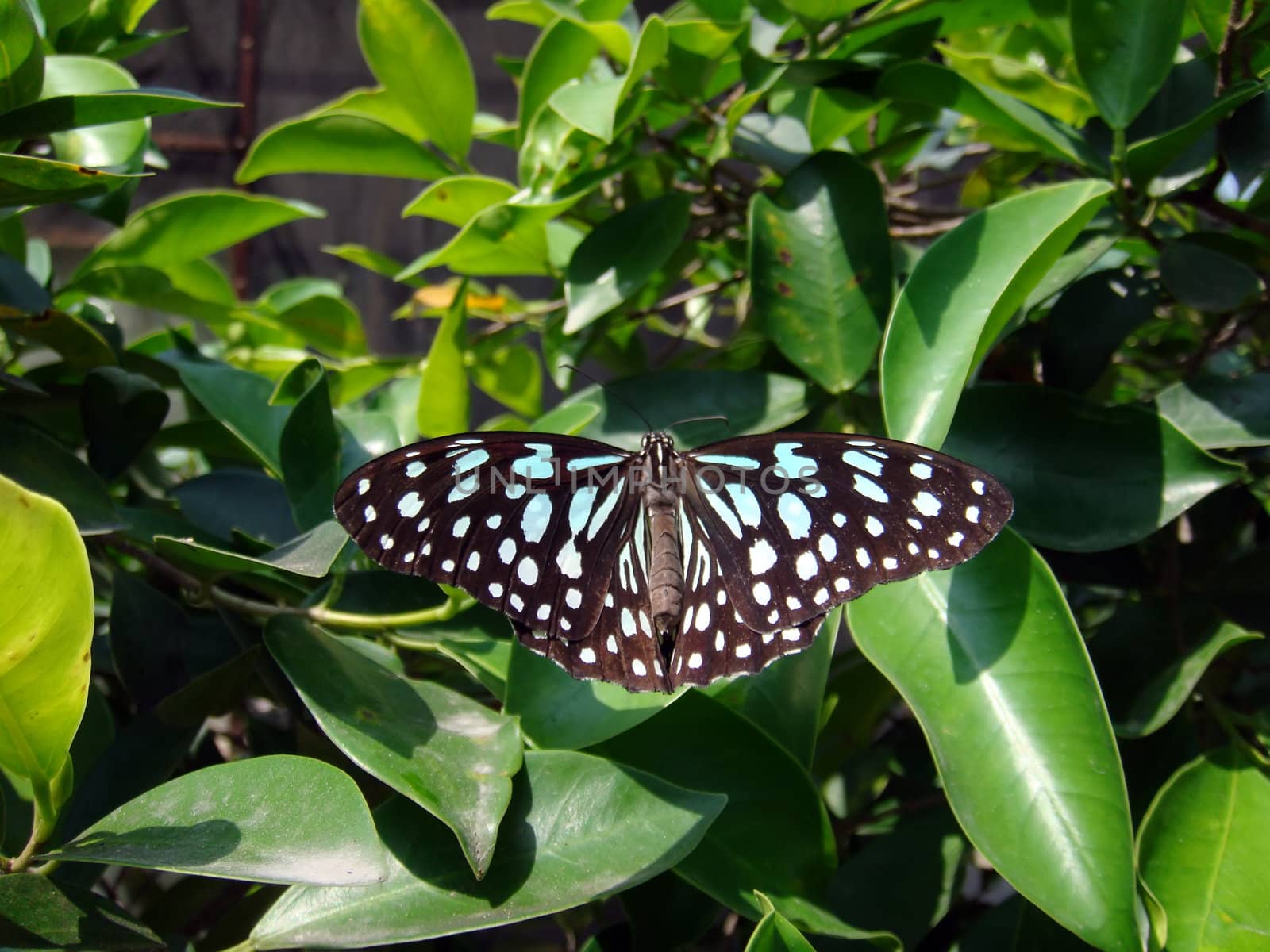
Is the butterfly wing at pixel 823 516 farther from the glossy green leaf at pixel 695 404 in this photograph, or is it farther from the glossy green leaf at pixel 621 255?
the glossy green leaf at pixel 621 255

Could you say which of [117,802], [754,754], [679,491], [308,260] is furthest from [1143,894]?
[308,260]

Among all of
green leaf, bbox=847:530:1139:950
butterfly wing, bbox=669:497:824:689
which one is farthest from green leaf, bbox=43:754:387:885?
green leaf, bbox=847:530:1139:950

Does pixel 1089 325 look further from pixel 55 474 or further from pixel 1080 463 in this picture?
pixel 55 474

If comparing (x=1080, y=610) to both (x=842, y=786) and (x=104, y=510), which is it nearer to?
(x=842, y=786)

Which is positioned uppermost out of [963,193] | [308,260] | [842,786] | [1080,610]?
[963,193]

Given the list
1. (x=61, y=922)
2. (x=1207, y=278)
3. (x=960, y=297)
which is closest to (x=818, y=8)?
(x=960, y=297)

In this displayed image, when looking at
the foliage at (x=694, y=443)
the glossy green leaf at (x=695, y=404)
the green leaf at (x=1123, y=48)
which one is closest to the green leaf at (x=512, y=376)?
the foliage at (x=694, y=443)

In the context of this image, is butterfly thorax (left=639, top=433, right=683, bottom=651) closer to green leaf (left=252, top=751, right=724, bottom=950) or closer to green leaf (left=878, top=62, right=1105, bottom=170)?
green leaf (left=252, top=751, right=724, bottom=950)
